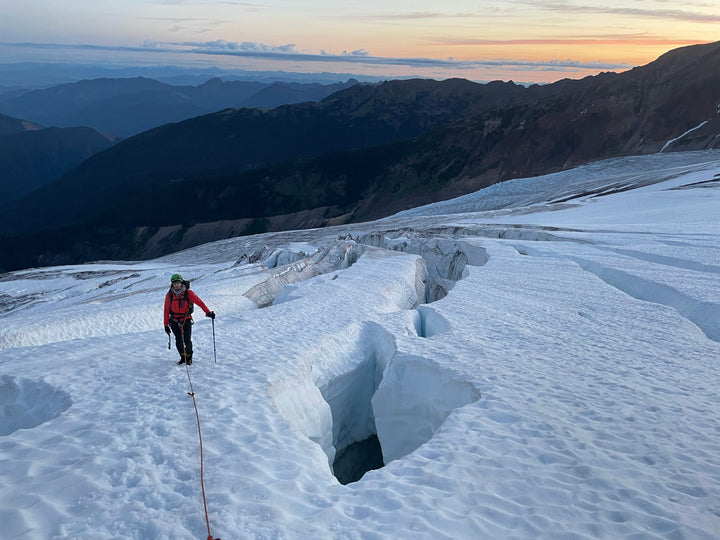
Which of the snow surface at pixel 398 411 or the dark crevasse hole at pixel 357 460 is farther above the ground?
the snow surface at pixel 398 411

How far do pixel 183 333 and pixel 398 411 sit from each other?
18.6 ft

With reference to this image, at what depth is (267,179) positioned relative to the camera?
6368 inches

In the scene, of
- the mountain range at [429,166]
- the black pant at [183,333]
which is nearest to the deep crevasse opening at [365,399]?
the black pant at [183,333]

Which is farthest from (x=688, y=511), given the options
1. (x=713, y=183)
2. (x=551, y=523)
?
(x=713, y=183)

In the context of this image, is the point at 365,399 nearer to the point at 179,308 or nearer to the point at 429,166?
the point at 179,308

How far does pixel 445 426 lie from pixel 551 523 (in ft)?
10.3

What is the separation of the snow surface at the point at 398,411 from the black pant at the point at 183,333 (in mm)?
496

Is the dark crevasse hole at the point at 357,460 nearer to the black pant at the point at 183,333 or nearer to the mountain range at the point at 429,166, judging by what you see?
the black pant at the point at 183,333

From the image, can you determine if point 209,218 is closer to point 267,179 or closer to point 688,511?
point 267,179

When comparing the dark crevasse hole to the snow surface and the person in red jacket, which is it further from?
the person in red jacket

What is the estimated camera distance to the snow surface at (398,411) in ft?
22.5

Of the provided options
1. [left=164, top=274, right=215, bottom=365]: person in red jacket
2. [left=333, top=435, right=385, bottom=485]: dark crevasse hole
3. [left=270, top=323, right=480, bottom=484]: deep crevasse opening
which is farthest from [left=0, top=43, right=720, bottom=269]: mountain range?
[left=164, top=274, right=215, bottom=365]: person in red jacket

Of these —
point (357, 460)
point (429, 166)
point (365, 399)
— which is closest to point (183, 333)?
point (365, 399)

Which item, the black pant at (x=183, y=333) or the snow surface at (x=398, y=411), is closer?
the snow surface at (x=398, y=411)
